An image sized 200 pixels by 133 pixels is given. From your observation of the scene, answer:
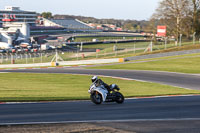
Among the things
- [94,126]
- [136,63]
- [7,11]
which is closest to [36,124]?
[94,126]

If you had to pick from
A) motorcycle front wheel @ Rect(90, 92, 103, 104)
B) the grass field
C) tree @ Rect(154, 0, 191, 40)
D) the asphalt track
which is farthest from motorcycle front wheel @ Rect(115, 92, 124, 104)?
tree @ Rect(154, 0, 191, 40)

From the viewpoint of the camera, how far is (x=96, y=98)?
15.6m

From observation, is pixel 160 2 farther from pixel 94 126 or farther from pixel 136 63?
pixel 94 126

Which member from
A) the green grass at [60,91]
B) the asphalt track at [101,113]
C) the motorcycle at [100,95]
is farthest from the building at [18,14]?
the asphalt track at [101,113]

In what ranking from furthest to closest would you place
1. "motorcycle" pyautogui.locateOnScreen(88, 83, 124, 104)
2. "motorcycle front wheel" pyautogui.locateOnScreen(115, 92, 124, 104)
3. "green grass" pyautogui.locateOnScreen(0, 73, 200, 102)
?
"green grass" pyautogui.locateOnScreen(0, 73, 200, 102) < "motorcycle front wheel" pyautogui.locateOnScreen(115, 92, 124, 104) < "motorcycle" pyautogui.locateOnScreen(88, 83, 124, 104)

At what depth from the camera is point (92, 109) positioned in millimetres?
14102

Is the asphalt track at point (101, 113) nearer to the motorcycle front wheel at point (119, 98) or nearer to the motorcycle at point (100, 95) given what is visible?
the motorcycle at point (100, 95)

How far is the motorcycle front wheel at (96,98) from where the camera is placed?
15602 millimetres

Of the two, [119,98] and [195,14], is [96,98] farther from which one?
[195,14]

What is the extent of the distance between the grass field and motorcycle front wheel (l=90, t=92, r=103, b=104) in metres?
24.0

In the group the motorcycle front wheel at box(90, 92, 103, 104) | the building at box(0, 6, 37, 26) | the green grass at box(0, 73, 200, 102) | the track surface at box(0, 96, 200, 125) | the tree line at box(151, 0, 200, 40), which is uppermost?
the building at box(0, 6, 37, 26)

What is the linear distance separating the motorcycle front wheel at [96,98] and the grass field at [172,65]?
78.9ft

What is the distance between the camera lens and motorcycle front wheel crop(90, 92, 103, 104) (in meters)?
15.6

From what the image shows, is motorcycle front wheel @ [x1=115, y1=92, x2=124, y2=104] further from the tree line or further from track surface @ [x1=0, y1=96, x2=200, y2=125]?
the tree line
